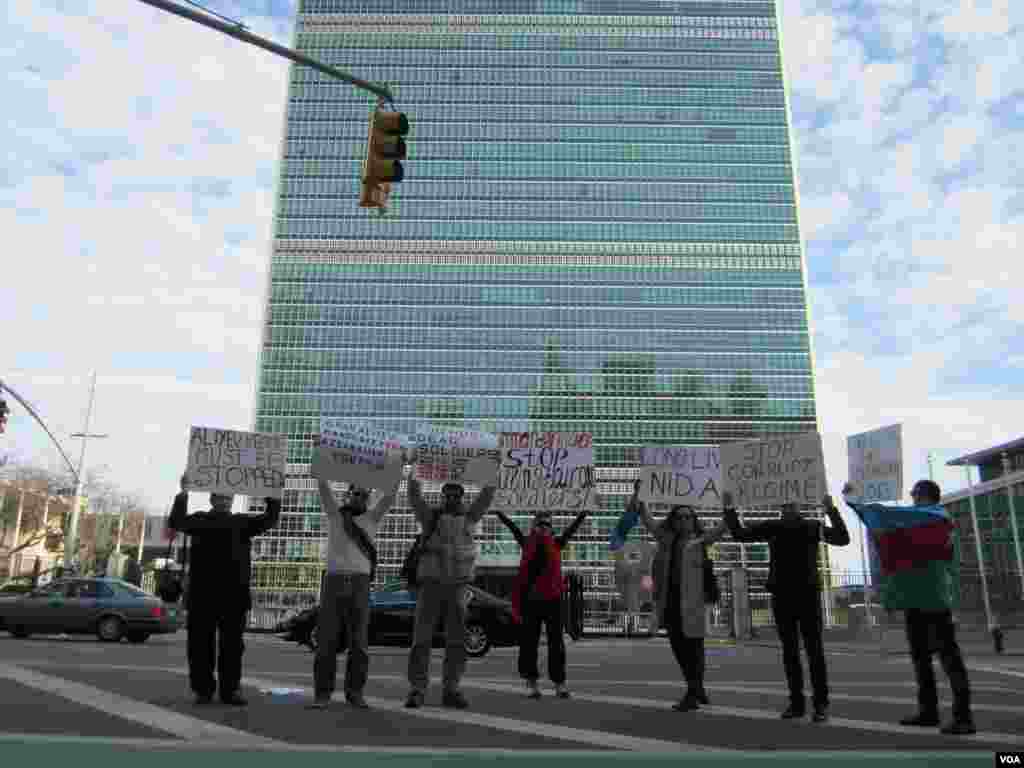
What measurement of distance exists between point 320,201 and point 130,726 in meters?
127

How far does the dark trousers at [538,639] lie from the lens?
7.98 metres

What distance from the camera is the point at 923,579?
6.49 meters

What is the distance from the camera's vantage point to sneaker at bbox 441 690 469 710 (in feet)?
22.8

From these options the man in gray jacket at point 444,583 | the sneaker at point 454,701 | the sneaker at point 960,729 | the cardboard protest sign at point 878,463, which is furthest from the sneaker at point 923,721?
the man in gray jacket at point 444,583

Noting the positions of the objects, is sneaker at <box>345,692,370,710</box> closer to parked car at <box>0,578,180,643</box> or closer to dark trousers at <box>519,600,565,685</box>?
A: dark trousers at <box>519,600,565,685</box>

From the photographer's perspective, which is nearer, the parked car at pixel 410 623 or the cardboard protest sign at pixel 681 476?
the cardboard protest sign at pixel 681 476

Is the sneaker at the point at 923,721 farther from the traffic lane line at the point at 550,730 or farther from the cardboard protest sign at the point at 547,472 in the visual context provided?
the cardboard protest sign at the point at 547,472

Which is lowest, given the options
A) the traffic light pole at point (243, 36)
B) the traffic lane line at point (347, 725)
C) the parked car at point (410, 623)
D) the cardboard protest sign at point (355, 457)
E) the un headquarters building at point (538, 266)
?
the traffic lane line at point (347, 725)

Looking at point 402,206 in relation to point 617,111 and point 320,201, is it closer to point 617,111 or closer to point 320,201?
point 320,201

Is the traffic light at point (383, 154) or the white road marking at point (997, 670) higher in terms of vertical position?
the traffic light at point (383, 154)

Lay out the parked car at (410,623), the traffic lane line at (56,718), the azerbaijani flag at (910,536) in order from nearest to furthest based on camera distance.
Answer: the traffic lane line at (56,718) → the azerbaijani flag at (910,536) → the parked car at (410,623)

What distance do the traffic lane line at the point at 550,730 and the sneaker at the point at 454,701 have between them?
16 centimetres

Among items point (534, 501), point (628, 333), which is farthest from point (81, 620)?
point (628, 333)

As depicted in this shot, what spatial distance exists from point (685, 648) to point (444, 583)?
2226mm
